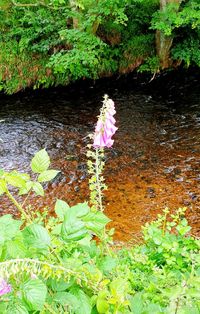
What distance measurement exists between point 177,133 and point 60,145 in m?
2.39

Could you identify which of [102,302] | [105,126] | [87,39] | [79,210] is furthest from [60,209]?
[87,39]

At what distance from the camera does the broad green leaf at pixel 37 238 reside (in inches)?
45.5

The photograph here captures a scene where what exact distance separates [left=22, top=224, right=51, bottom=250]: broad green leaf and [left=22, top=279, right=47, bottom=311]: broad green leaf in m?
0.13

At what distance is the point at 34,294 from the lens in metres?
1.02

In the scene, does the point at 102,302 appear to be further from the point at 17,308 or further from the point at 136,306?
the point at 136,306

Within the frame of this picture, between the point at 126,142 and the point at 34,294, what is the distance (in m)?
6.64

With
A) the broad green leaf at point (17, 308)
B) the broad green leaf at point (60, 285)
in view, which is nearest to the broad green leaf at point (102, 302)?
the broad green leaf at point (60, 285)

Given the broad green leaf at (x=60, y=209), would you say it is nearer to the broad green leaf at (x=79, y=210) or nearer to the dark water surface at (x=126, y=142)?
the broad green leaf at (x=79, y=210)

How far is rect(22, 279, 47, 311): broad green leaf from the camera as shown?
101 cm

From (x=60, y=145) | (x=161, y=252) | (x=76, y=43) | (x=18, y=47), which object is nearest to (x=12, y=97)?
(x=18, y=47)

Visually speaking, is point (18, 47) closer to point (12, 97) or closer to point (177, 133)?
point (12, 97)

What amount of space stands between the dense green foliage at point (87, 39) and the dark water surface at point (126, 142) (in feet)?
1.87

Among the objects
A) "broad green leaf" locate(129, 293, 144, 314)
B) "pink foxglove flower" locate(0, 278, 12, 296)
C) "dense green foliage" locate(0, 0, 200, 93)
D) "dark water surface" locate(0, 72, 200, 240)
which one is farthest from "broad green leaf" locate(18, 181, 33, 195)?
"dense green foliage" locate(0, 0, 200, 93)

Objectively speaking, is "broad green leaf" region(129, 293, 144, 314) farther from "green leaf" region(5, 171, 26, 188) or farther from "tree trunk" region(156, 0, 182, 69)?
"tree trunk" region(156, 0, 182, 69)
